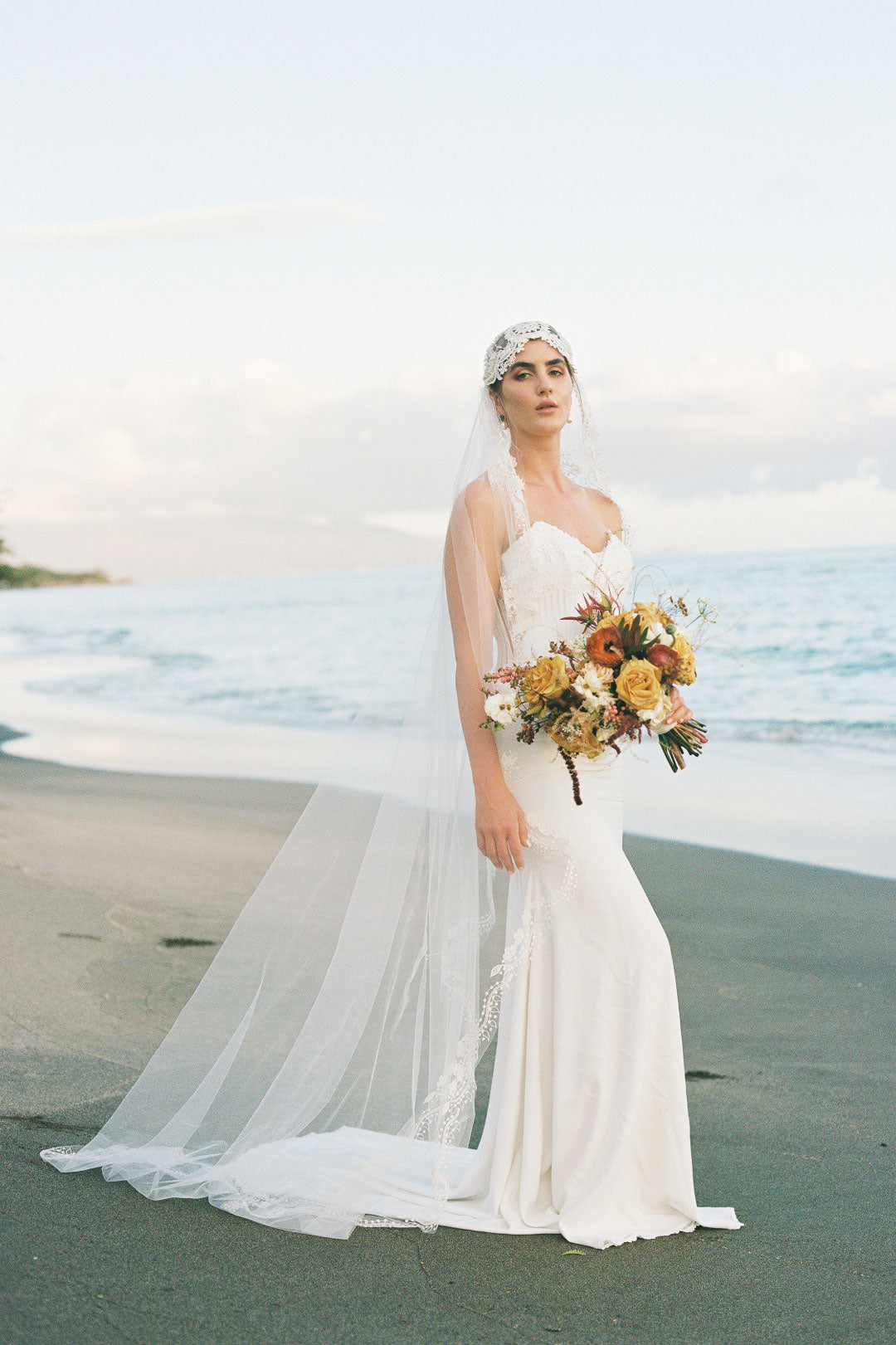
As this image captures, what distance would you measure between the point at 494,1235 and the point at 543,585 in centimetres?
171

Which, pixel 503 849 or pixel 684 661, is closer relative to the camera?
pixel 684 661

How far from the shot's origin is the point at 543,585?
11.3 feet

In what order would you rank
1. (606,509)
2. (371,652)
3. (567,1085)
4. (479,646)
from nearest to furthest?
(567,1085), (479,646), (606,509), (371,652)

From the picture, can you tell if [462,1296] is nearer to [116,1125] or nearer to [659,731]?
[116,1125]

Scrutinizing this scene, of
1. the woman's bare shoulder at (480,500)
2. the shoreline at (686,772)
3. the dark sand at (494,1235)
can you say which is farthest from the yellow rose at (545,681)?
the shoreline at (686,772)

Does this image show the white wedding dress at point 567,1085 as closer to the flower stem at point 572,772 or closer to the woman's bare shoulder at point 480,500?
the flower stem at point 572,772

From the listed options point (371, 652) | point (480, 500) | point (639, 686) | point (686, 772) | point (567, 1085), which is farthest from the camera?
point (371, 652)

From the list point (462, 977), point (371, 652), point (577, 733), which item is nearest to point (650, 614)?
point (577, 733)

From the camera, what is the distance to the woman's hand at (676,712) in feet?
10.3

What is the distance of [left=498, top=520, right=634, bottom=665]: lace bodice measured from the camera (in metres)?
3.43

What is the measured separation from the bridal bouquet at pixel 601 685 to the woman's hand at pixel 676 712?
0.02 metres

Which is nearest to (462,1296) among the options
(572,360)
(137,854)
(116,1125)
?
(116,1125)

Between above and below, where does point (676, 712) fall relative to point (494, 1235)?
above

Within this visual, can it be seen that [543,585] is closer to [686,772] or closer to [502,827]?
[502,827]
